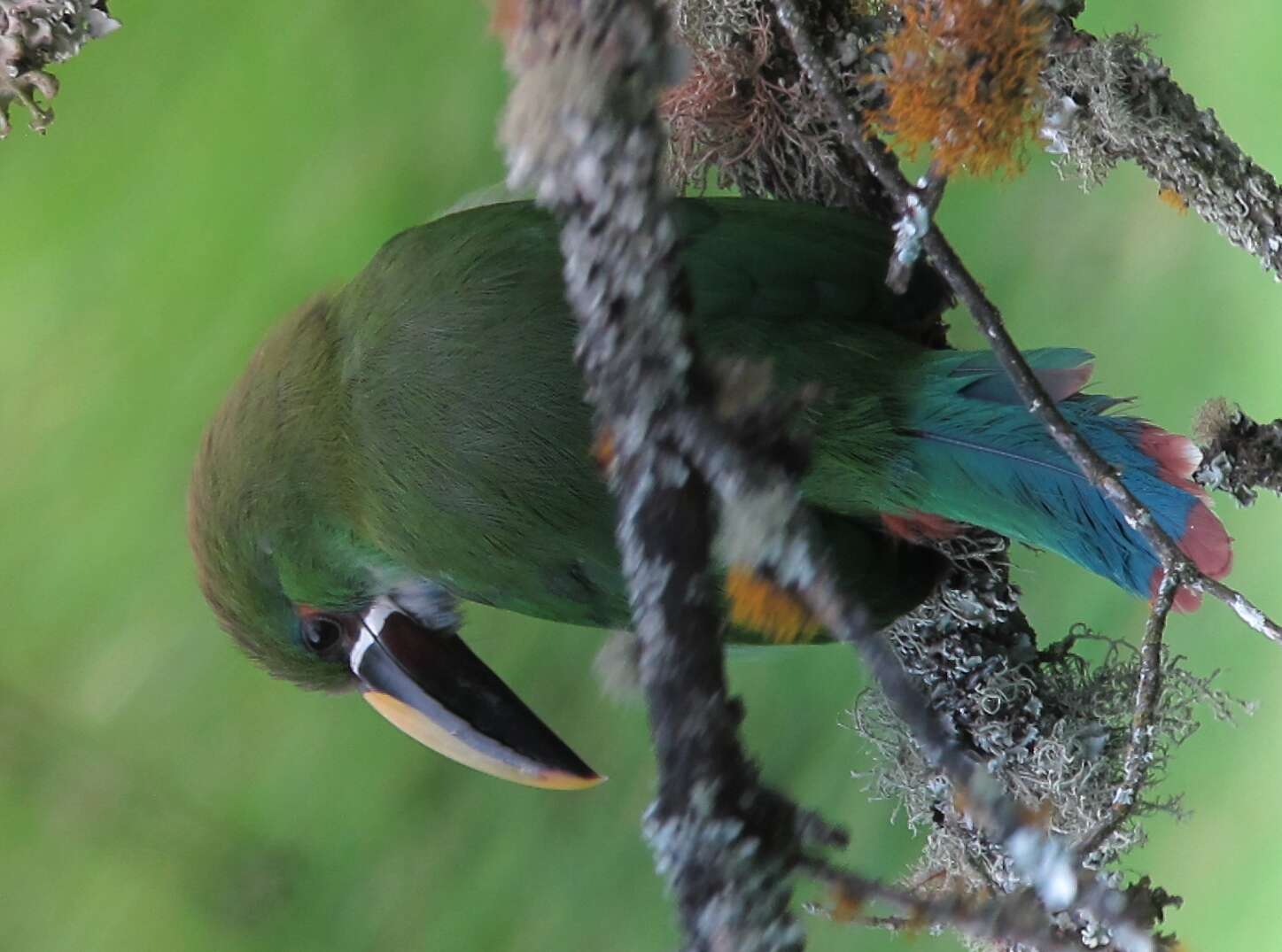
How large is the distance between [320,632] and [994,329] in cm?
64

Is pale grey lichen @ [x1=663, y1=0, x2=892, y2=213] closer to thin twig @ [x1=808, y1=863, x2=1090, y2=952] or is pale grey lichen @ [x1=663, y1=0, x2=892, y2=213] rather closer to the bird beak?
the bird beak

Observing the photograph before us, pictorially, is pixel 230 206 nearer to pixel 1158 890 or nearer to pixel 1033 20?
pixel 1033 20

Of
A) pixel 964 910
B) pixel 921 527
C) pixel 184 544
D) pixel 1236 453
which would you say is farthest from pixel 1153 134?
pixel 184 544

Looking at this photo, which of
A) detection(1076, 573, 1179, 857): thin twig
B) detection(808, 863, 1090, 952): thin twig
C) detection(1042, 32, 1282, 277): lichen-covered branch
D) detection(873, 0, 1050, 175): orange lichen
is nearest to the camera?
detection(808, 863, 1090, 952): thin twig

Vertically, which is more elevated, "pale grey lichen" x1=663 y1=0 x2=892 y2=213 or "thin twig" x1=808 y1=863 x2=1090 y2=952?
"pale grey lichen" x1=663 y1=0 x2=892 y2=213

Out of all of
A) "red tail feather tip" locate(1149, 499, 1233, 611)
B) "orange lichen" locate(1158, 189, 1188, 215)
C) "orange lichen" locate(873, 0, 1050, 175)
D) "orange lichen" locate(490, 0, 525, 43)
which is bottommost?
"red tail feather tip" locate(1149, 499, 1233, 611)

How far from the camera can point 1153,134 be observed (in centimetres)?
75

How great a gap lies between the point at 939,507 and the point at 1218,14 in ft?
2.45

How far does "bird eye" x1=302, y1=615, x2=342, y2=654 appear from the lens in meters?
A: 0.93

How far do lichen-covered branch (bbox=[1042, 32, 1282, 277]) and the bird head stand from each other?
0.63 metres

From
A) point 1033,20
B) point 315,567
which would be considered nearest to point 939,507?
point 1033,20

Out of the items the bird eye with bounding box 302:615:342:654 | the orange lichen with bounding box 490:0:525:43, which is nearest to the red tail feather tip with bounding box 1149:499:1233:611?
the orange lichen with bounding box 490:0:525:43

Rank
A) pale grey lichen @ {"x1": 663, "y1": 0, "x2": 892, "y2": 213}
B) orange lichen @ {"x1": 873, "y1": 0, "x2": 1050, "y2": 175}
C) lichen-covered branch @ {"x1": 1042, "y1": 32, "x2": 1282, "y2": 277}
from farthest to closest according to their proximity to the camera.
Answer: pale grey lichen @ {"x1": 663, "y1": 0, "x2": 892, "y2": 213}
lichen-covered branch @ {"x1": 1042, "y1": 32, "x2": 1282, "y2": 277}
orange lichen @ {"x1": 873, "y1": 0, "x2": 1050, "y2": 175}

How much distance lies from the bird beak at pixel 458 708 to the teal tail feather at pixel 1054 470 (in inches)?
14.5
